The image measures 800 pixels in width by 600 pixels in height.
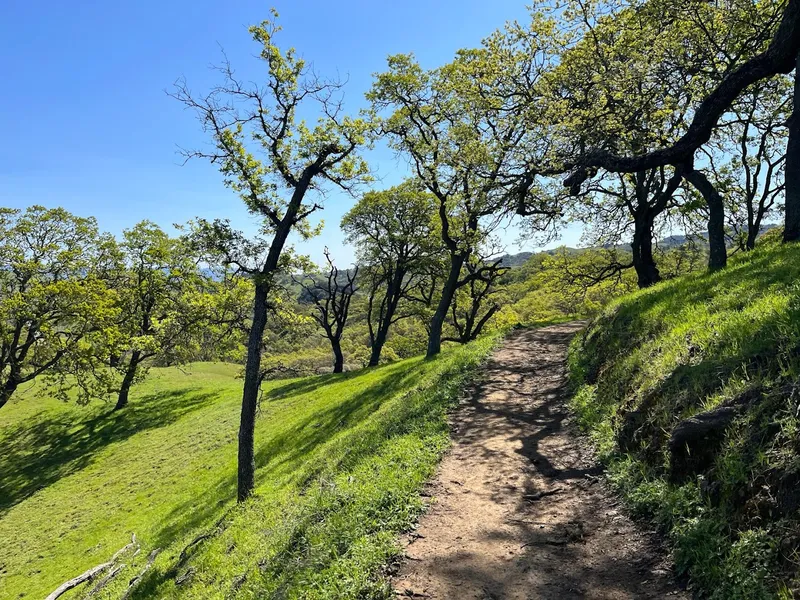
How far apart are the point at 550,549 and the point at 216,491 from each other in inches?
630

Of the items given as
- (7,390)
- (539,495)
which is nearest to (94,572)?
(539,495)

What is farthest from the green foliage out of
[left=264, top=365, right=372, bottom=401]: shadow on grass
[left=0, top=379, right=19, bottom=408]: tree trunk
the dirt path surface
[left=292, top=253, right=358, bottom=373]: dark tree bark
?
the dirt path surface

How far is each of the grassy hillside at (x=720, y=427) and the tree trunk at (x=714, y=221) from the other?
1.92 metres

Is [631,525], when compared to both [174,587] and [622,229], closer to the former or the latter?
[174,587]

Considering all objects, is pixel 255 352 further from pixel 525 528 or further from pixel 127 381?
pixel 127 381

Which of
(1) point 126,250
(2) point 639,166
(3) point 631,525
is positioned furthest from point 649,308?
(1) point 126,250

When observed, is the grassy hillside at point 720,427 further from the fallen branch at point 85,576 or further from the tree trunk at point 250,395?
the fallen branch at point 85,576

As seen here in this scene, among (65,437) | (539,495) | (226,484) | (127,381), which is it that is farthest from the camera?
(127,381)

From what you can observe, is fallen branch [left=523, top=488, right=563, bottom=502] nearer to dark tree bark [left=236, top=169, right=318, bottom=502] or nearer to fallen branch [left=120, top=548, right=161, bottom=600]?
dark tree bark [left=236, top=169, right=318, bottom=502]

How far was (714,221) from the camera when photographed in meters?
12.0

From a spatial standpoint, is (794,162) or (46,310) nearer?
(794,162)

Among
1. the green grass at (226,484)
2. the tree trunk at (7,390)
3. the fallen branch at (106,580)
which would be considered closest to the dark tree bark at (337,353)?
the green grass at (226,484)

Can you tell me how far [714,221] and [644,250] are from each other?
32.6 feet

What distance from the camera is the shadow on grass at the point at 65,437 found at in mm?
27234
